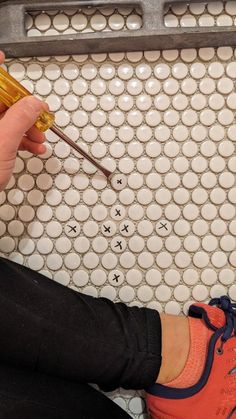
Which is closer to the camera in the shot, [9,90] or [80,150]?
[9,90]

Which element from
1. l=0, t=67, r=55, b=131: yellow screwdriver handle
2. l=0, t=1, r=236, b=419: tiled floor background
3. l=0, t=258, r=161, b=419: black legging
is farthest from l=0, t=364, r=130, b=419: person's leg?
l=0, t=67, r=55, b=131: yellow screwdriver handle

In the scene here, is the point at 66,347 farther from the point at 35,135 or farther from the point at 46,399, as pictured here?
the point at 35,135

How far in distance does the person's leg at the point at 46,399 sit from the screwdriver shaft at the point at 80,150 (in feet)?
1.11

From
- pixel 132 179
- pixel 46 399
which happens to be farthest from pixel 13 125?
pixel 46 399

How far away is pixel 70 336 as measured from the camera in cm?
68

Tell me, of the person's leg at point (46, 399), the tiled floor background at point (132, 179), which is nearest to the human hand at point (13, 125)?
the tiled floor background at point (132, 179)

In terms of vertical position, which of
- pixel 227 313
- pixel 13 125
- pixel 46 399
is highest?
pixel 13 125

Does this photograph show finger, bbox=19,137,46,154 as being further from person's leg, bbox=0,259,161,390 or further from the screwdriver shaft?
person's leg, bbox=0,259,161,390

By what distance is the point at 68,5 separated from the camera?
0.73 metres

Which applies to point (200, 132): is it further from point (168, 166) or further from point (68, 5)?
point (68, 5)

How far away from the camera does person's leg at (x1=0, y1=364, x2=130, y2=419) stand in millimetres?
629

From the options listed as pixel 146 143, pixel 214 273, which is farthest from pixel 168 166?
pixel 214 273

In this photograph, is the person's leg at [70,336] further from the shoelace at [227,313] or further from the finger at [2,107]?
the finger at [2,107]

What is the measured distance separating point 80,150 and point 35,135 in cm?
8
